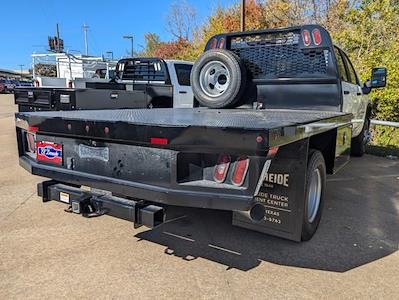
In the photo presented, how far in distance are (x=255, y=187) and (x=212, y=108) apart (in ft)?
8.31

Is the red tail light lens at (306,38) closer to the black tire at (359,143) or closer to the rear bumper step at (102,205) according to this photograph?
the rear bumper step at (102,205)

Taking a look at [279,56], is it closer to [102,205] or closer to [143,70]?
[102,205]

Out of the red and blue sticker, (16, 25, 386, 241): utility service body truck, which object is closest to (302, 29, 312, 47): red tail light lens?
(16, 25, 386, 241): utility service body truck

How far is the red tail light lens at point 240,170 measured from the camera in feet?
8.29

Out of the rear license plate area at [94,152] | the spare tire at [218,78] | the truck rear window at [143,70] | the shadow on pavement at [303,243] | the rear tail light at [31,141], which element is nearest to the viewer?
the rear license plate area at [94,152]

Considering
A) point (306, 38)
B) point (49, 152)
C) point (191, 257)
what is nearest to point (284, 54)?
point (306, 38)

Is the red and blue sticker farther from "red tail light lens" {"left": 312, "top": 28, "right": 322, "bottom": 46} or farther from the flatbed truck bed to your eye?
"red tail light lens" {"left": 312, "top": 28, "right": 322, "bottom": 46}

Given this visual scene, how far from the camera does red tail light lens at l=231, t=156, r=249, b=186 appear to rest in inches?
99.4

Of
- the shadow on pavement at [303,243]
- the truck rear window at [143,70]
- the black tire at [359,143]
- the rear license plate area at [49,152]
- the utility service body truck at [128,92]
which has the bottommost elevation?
the shadow on pavement at [303,243]

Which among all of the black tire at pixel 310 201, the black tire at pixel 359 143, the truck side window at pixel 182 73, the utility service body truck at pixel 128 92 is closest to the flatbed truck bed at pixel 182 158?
the black tire at pixel 310 201

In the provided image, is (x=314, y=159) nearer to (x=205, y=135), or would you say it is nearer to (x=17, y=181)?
(x=205, y=135)

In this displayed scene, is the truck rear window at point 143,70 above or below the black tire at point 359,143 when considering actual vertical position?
above

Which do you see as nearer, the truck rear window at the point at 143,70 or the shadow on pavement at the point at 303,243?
the shadow on pavement at the point at 303,243

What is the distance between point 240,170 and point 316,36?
9.58ft
